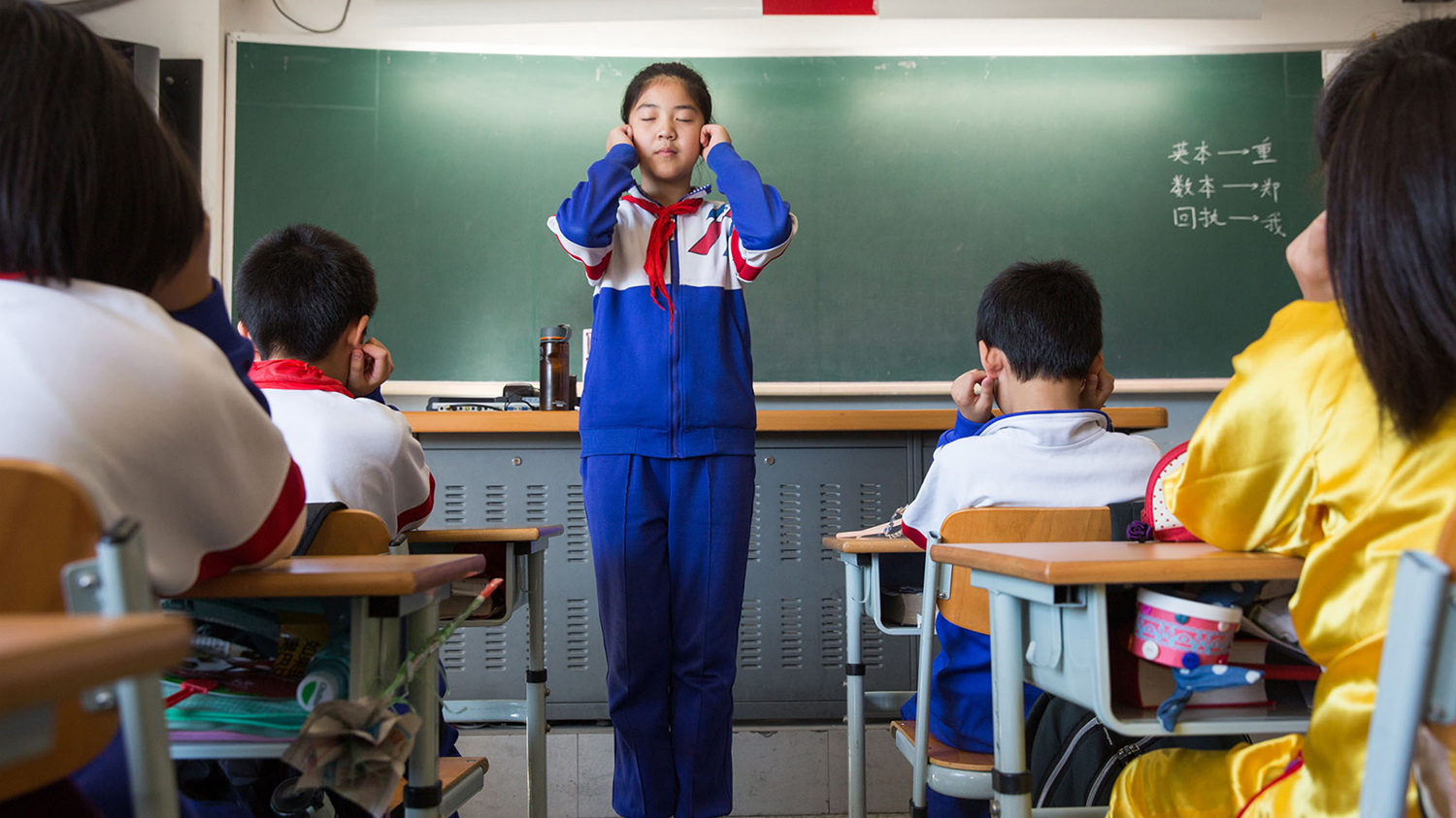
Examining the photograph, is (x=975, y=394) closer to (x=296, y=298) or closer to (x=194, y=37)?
(x=296, y=298)

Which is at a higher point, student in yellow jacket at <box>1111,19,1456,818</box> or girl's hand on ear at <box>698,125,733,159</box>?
girl's hand on ear at <box>698,125,733,159</box>

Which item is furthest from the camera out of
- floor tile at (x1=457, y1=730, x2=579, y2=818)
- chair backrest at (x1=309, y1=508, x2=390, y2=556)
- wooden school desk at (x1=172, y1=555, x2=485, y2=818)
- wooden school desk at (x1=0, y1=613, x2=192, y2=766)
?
floor tile at (x1=457, y1=730, x2=579, y2=818)

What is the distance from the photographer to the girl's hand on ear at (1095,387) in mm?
1890

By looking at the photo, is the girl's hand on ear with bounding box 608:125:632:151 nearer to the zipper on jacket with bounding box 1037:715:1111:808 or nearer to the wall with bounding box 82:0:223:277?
the zipper on jacket with bounding box 1037:715:1111:808

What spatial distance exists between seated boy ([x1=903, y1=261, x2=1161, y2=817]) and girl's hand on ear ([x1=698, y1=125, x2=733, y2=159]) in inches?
24.0

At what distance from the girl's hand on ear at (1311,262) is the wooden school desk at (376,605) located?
0.94 m

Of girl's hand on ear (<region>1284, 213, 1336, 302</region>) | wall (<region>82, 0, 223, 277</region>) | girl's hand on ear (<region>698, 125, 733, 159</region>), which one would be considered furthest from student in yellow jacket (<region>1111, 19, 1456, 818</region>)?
wall (<region>82, 0, 223, 277</region>)

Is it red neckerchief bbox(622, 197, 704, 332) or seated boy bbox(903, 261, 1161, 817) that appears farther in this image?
red neckerchief bbox(622, 197, 704, 332)

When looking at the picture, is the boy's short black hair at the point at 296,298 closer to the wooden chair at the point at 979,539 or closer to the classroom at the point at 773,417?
the classroom at the point at 773,417

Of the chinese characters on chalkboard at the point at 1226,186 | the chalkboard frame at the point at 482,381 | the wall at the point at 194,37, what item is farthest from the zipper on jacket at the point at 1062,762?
the wall at the point at 194,37

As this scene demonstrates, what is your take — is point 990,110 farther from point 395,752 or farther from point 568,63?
point 395,752

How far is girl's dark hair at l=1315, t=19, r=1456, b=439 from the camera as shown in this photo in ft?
2.43

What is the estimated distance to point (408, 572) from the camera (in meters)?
0.85

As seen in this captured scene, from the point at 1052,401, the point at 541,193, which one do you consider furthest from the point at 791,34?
the point at 1052,401
